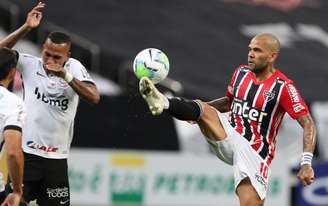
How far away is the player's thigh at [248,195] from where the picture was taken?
9352mm

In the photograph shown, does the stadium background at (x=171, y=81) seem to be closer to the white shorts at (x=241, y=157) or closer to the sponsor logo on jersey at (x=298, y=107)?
the white shorts at (x=241, y=157)

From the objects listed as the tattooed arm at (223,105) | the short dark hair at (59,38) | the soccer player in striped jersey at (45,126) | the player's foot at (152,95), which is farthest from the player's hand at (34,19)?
the tattooed arm at (223,105)

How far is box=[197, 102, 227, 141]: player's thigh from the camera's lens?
9312 millimetres

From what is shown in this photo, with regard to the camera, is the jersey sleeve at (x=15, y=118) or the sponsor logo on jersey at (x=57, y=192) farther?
the sponsor logo on jersey at (x=57, y=192)

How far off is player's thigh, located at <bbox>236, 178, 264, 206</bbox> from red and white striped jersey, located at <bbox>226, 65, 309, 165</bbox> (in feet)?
1.06

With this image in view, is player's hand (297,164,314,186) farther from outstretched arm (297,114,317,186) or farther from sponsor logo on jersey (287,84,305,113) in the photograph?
sponsor logo on jersey (287,84,305,113)

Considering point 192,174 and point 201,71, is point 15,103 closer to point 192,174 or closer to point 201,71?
point 192,174

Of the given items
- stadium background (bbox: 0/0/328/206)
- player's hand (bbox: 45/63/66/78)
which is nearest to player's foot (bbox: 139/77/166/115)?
player's hand (bbox: 45/63/66/78)

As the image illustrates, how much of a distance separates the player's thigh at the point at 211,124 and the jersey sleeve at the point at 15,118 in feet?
6.73

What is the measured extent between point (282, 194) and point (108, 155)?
249 cm

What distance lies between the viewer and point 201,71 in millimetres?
17078

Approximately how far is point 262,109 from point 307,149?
624 mm

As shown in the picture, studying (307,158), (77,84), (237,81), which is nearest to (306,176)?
(307,158)

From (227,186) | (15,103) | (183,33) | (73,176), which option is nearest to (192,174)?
(227,186)
